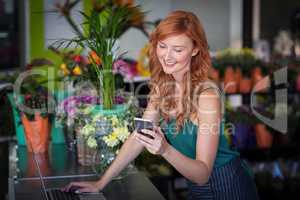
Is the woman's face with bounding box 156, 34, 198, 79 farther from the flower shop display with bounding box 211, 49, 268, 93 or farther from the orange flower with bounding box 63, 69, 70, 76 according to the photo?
the flower shop display with bounding box 211, 49, 268, 93

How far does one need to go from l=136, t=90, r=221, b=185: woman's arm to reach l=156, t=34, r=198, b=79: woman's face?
131 mm

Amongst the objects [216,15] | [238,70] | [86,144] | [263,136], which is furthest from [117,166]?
[216,15]

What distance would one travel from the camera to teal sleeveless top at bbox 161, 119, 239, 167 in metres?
2.24

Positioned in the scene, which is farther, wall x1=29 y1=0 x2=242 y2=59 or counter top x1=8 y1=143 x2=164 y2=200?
wall x1=29 y1=0 x2=242 y2=59

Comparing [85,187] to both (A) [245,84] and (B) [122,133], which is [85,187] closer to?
(B) [122,133]

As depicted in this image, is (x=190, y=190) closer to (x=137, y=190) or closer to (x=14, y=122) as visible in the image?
(x=137, y=190)

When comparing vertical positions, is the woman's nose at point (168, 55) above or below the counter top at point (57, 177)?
above

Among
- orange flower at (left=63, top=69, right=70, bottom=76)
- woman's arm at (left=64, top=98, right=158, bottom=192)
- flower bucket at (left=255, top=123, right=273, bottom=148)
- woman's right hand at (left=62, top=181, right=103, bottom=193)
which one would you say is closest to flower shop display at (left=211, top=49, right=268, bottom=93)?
flower bucket at (left=255, top=123, right=273, bottom=148)

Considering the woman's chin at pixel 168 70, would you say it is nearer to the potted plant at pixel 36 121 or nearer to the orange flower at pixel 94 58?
the orange flower at pixel 94 58

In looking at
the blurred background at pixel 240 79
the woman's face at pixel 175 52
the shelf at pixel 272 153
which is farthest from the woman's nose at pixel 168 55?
the shelf at pixel 272 153

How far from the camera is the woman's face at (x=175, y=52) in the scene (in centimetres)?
210

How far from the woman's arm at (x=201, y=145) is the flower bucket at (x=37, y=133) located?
1064mm

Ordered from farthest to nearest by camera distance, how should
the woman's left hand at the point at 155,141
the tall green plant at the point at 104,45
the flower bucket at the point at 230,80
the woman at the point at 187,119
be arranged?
the flower bucket at the point at 230,80 < the tall green plant at the point at 104,45 < the woman at the point at 187,119 < the woman's left hand at the point at 155,141

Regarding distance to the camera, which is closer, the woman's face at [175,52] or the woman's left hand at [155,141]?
the woman's left hand at [155,141]
